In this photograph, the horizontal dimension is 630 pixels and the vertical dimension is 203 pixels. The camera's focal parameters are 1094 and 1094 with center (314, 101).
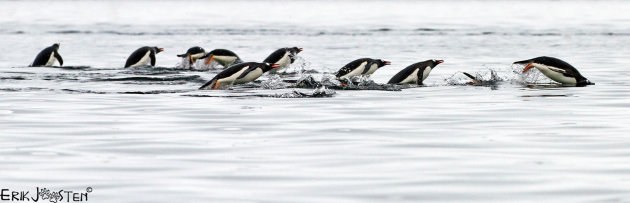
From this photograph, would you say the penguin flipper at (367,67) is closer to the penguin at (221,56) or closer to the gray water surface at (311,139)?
the gray water surface at (311,139)

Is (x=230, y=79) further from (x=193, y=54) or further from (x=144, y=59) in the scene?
(x=144, y=59)

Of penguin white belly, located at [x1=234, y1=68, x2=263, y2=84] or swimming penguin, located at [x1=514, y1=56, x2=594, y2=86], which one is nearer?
swimming penguin, located at [x1=514, y1=56, x2=594, y2=86]

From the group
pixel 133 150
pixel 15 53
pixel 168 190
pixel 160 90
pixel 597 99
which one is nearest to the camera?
pixel 168 190

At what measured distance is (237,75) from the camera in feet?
65.4

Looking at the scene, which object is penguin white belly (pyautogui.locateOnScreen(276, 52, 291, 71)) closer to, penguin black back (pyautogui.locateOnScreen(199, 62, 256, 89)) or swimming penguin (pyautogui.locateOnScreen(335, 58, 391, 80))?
swimming penguin (pyautogui.locateOnScreen(335, 58, 391, 80))

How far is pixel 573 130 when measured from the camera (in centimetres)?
1259

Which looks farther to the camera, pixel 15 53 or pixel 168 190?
pixel 15 53

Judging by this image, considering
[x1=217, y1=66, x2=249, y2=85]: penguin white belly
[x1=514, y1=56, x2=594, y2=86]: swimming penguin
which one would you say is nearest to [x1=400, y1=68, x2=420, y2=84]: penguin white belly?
[x1=514, y1=56, x2=594, y2=86]: swimming penguin

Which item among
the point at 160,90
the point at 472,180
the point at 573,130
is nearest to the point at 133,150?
the point at 472,180

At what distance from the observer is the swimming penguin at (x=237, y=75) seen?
1958 centimetres

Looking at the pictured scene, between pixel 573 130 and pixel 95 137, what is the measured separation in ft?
17.7

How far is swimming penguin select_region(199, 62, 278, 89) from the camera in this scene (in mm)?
19578

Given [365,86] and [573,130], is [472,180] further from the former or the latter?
[365,86]

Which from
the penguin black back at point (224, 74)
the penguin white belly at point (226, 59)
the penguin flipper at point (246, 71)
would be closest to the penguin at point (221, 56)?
the penguin white belly at point (226, 59)
